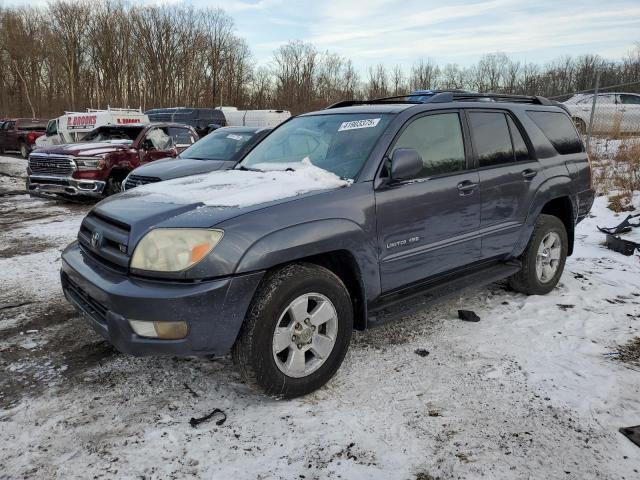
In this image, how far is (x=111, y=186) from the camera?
978 centimetres

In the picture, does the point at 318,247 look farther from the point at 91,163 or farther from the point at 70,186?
the point at 70,186

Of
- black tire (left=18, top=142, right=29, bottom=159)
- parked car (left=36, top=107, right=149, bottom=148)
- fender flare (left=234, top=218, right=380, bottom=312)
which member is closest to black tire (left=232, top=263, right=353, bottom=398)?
fender flare (left=234, top=218, right=380, bottom=312)

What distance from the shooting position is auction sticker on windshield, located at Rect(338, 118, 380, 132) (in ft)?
11.7

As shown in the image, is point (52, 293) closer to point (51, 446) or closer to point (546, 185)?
point (51, 446)

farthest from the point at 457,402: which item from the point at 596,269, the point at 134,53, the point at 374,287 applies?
the point at 134,53

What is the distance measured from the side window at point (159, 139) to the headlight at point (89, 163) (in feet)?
4.48

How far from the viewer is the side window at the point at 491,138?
4.01m

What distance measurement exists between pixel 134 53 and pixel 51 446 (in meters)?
58.6

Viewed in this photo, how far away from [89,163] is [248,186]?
748 cm

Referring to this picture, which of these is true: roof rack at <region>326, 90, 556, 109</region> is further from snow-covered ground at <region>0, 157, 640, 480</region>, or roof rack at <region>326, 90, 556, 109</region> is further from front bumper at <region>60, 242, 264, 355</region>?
front bumper at <region>60, 242, 264, 355</region>

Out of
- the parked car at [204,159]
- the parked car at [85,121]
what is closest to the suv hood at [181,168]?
the parked car at [204,159]

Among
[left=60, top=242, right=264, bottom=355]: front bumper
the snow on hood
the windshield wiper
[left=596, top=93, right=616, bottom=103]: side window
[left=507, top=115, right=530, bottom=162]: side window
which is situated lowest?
[left=60, top=242, right=264, bottom=355]: front bumper

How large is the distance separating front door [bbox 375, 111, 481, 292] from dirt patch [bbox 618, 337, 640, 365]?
126cm

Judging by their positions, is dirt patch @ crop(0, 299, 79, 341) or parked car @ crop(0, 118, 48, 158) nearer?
dirt patch @ crop(0, 299, 79, 341)
